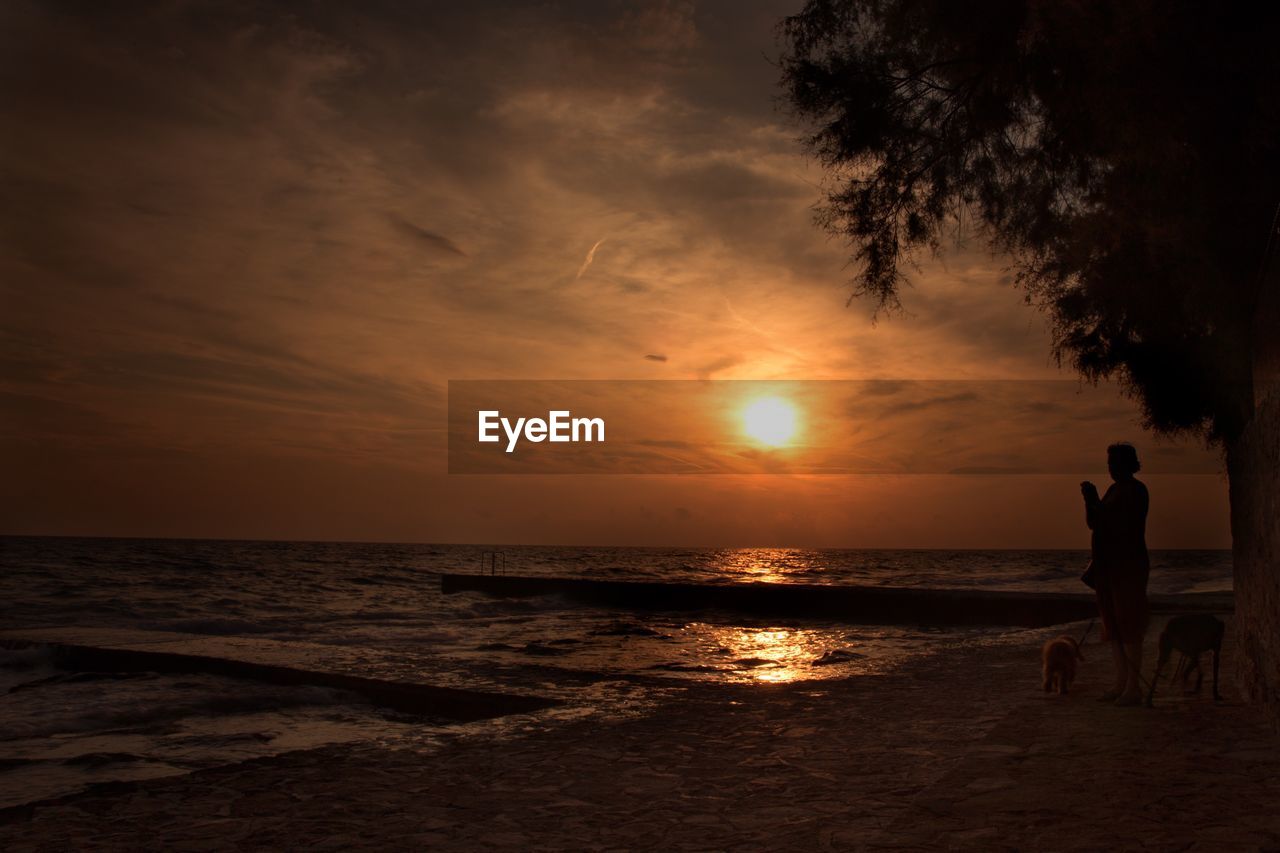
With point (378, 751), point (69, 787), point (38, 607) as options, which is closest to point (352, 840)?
point (378, 751)

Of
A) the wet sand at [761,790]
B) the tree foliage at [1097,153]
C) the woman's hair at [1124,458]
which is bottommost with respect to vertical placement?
the wet sand at [761,790]

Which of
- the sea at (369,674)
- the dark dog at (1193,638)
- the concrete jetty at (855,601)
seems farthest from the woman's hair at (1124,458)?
the concrete jetty at (855,601)

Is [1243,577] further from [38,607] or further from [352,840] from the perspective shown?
[38,607]

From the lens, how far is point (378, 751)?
6754 mm

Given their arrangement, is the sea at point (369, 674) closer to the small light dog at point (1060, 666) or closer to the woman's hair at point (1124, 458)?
the small light dog at point (1060, 666)

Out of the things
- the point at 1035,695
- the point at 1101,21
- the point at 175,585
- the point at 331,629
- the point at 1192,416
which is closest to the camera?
the point at 1101,21

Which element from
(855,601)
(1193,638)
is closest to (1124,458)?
(1193,638)

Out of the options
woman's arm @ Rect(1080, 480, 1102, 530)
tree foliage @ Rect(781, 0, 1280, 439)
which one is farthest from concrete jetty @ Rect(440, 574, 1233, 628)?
woman's arm @ Rect(1080, 480, 1102, 530)

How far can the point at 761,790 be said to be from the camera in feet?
17.6

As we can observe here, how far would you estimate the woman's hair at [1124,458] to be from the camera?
23.5ft

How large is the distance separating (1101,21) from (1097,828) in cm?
508

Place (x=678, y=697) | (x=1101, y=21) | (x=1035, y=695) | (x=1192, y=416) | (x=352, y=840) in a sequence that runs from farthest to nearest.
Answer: (x=1192, y=416), (x=678, y=697), (x=1035, y=695), (x=1101, y=21), (x=352, y=840)

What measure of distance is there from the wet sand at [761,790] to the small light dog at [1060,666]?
51 centimetres

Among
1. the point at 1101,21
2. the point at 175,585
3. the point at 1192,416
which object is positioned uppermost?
the point at 1101,21
